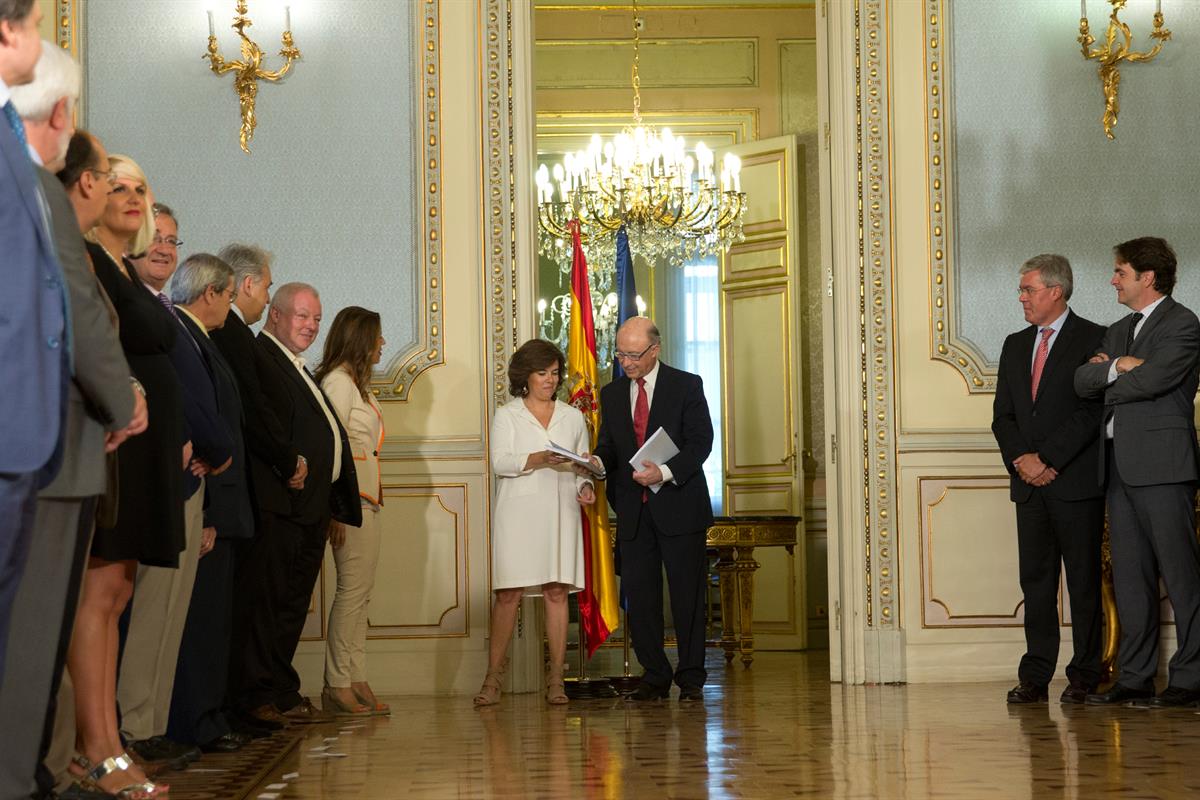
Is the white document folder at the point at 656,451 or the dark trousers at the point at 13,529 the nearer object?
the dark trousers at the point at 13,529

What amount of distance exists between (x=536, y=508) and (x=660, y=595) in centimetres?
71

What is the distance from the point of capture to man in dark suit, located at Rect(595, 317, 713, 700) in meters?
5.97

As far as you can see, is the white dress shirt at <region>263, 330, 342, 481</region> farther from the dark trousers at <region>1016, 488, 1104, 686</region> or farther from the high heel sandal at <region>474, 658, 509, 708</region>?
the dark trousers at <region>1016, 488, 1104, 686</region>

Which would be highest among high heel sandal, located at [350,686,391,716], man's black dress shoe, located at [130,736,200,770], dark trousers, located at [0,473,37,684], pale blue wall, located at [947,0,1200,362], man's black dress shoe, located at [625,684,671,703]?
pale blue wall, located at [947,0,1200,362]

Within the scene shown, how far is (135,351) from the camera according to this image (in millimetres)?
3213

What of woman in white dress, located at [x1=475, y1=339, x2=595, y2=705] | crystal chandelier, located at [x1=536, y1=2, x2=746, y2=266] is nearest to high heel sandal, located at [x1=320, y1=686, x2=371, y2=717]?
woman in white dress, located at [x1=475, y1=339, x2=595, y2=705]

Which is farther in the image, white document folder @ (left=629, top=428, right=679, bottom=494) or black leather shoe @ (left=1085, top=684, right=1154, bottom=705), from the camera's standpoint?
white document folder @ (left=629, top=428, right=679, bottom=494)

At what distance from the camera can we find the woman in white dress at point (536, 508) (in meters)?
5.73

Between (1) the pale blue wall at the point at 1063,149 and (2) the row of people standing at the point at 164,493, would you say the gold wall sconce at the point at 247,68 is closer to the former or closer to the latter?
(2) the row of people standing at the point at 164,493

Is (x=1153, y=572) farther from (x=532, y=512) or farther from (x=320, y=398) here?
(x=320, y=398)

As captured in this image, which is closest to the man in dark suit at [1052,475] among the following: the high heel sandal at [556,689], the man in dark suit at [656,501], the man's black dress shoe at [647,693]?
the man in dark suit at [656,501]

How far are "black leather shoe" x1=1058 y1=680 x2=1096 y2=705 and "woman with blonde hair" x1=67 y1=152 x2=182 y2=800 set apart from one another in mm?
3449

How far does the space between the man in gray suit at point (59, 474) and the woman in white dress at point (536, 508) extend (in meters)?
3.26

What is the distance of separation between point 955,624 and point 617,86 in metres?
4.78
